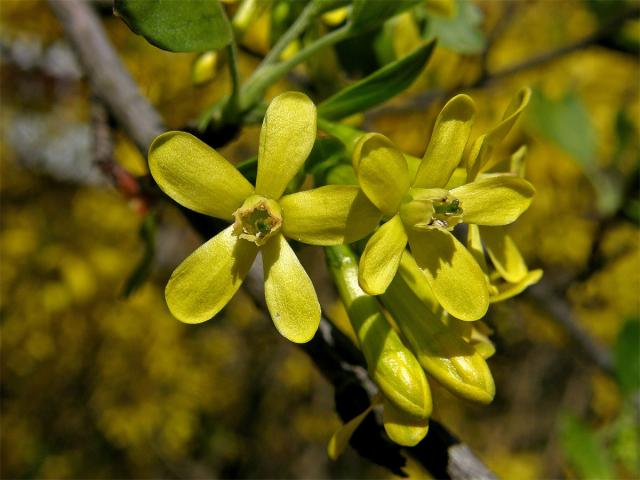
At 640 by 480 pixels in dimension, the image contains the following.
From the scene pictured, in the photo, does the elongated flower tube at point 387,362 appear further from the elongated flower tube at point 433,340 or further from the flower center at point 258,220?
the flower center at point 258,220

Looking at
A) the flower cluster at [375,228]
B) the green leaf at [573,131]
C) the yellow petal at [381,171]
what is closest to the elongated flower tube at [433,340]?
the flower cluster at [375,228]

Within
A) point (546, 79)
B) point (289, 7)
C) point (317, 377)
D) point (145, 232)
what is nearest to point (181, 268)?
point (145, 232)

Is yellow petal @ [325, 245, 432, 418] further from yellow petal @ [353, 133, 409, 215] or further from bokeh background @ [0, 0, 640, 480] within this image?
bokeh background @ [0, 0, 640, 480]

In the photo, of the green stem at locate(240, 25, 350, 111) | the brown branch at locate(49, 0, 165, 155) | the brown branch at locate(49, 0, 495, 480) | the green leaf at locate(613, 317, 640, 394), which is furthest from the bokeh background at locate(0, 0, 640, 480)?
the brown branch at locate(49, 0, 495, 480)

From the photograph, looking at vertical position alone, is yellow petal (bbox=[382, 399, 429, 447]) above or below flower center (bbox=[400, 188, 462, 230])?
below

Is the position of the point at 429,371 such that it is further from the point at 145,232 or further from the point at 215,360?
the point at 215,360

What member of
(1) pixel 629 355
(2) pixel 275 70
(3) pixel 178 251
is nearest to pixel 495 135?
(2) pixel 275 70
